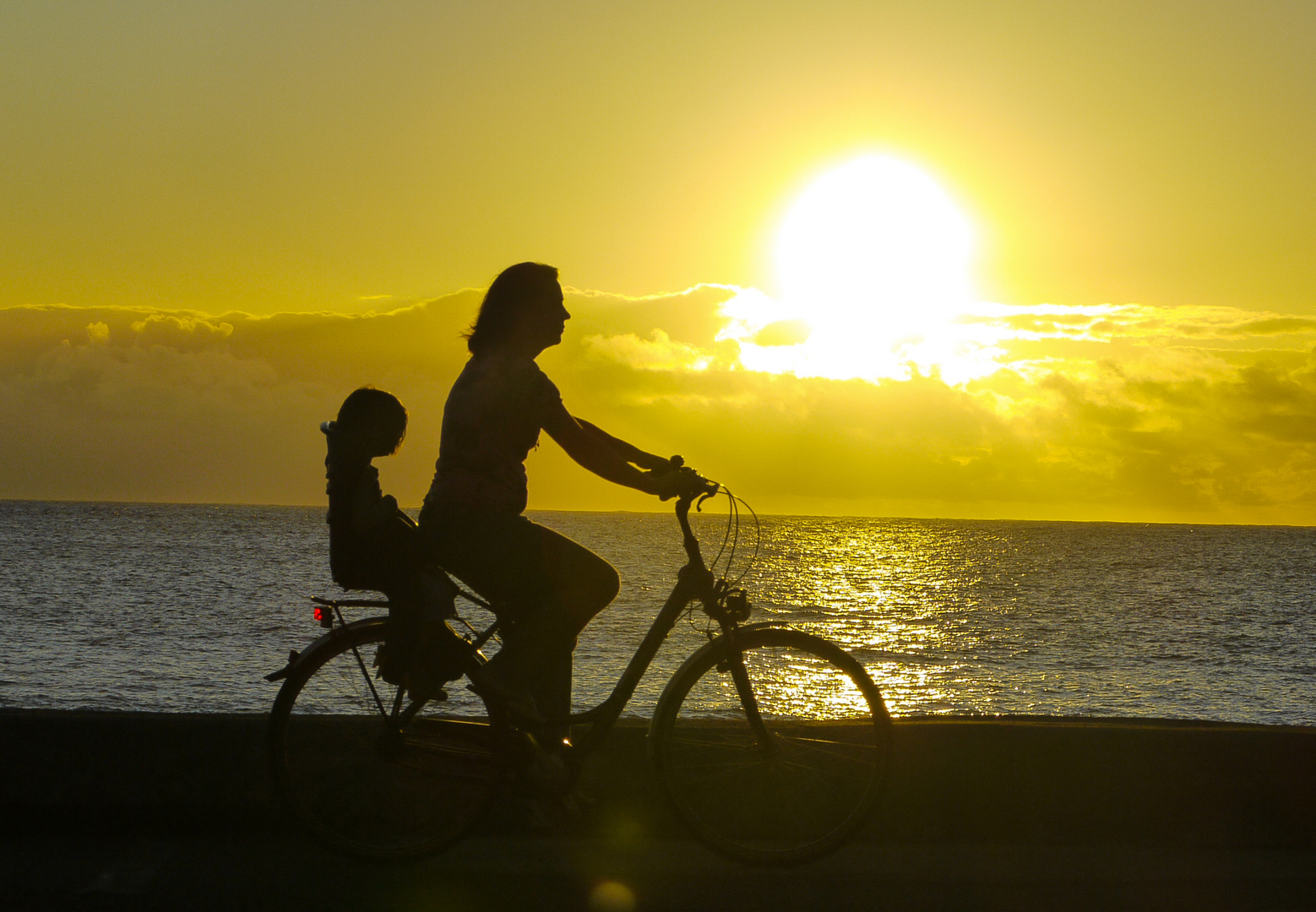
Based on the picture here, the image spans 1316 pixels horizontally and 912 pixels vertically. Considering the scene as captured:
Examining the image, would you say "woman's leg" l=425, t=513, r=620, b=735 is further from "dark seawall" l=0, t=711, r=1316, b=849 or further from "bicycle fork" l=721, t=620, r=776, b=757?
"dark seawall" l=0, t=711, r=1316, b=849

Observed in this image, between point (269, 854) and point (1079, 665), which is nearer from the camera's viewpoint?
point (269, 854)

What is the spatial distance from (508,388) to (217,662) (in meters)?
22.3

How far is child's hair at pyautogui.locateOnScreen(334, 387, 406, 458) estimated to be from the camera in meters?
3.65

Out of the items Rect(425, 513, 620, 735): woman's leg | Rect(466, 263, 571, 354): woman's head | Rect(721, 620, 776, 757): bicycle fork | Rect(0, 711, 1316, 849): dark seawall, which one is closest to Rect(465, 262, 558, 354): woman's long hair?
Rect(466, 263, 571, 354): woman's head

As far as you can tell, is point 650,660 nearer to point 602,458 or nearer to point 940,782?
point 602,458

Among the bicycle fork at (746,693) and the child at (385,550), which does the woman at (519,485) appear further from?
the bicycle fork at (746,693)

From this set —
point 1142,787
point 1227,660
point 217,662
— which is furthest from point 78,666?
point 1227,660

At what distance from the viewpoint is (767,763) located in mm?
3916

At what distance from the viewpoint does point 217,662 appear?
23641mm

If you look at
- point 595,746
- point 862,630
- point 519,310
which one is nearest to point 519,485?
point 519,310

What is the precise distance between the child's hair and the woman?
0.17 metres

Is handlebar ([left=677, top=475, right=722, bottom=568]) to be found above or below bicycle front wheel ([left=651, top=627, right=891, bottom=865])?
above

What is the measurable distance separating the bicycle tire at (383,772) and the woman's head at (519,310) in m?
1.07

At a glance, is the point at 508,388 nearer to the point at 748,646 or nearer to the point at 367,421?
the point at 367,421
